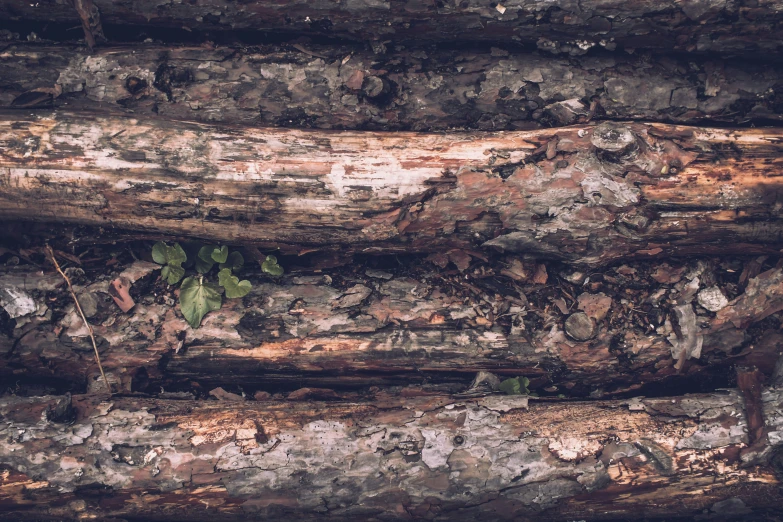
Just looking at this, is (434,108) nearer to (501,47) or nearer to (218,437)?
(501,47)

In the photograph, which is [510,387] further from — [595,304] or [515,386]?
[595,304]

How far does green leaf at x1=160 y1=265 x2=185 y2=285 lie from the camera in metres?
3.24

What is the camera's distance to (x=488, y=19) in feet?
9.96

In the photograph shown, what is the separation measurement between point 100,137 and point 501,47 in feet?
7.35

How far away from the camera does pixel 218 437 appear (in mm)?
2951

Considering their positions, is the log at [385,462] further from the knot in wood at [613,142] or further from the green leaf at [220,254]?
the knot in wood at [613,142]

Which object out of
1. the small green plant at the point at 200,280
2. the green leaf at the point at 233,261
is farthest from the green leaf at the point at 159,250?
the green leaf at the point at 233,261

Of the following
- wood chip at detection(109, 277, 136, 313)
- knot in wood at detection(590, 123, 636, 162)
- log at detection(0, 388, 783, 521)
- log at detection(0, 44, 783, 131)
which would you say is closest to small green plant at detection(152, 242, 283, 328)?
wood chip at detection(109, 277, 136, 313)

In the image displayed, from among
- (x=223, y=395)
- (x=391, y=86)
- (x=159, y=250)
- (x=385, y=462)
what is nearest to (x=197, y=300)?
(x=159, y=250)

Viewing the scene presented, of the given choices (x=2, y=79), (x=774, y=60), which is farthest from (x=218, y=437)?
(x=774, y=60)

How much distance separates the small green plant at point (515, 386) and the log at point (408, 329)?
41mm

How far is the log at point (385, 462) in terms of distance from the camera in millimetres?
2887

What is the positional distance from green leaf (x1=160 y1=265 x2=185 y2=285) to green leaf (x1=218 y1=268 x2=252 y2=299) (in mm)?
236

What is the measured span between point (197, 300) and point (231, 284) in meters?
0.21
